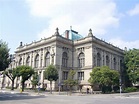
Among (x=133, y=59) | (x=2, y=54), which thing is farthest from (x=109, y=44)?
(x=2, y=54)

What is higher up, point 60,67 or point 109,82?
point 60,67

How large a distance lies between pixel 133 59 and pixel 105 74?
82.8 ft

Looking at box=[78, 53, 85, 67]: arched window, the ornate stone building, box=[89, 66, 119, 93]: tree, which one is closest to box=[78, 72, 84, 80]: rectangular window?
the ornate stone building

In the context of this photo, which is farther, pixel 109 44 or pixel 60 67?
pixel 109 44

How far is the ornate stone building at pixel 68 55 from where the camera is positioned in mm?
61125

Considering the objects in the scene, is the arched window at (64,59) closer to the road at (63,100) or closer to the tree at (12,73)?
the tree at (12,73)

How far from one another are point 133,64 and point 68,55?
24.1 m

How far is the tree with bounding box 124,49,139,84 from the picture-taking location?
68625 mm

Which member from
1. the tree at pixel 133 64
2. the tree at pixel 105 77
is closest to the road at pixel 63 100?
the tree at pixel 105 77

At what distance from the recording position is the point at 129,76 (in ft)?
235

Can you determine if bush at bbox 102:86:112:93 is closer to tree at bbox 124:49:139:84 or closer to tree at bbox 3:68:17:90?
tree at bbox 124:49:139:84

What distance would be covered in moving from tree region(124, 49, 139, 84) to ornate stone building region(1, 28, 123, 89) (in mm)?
6793

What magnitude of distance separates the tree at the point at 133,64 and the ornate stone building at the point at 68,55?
6.79 meters

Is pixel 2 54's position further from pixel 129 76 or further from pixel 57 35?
pixel 129 76
